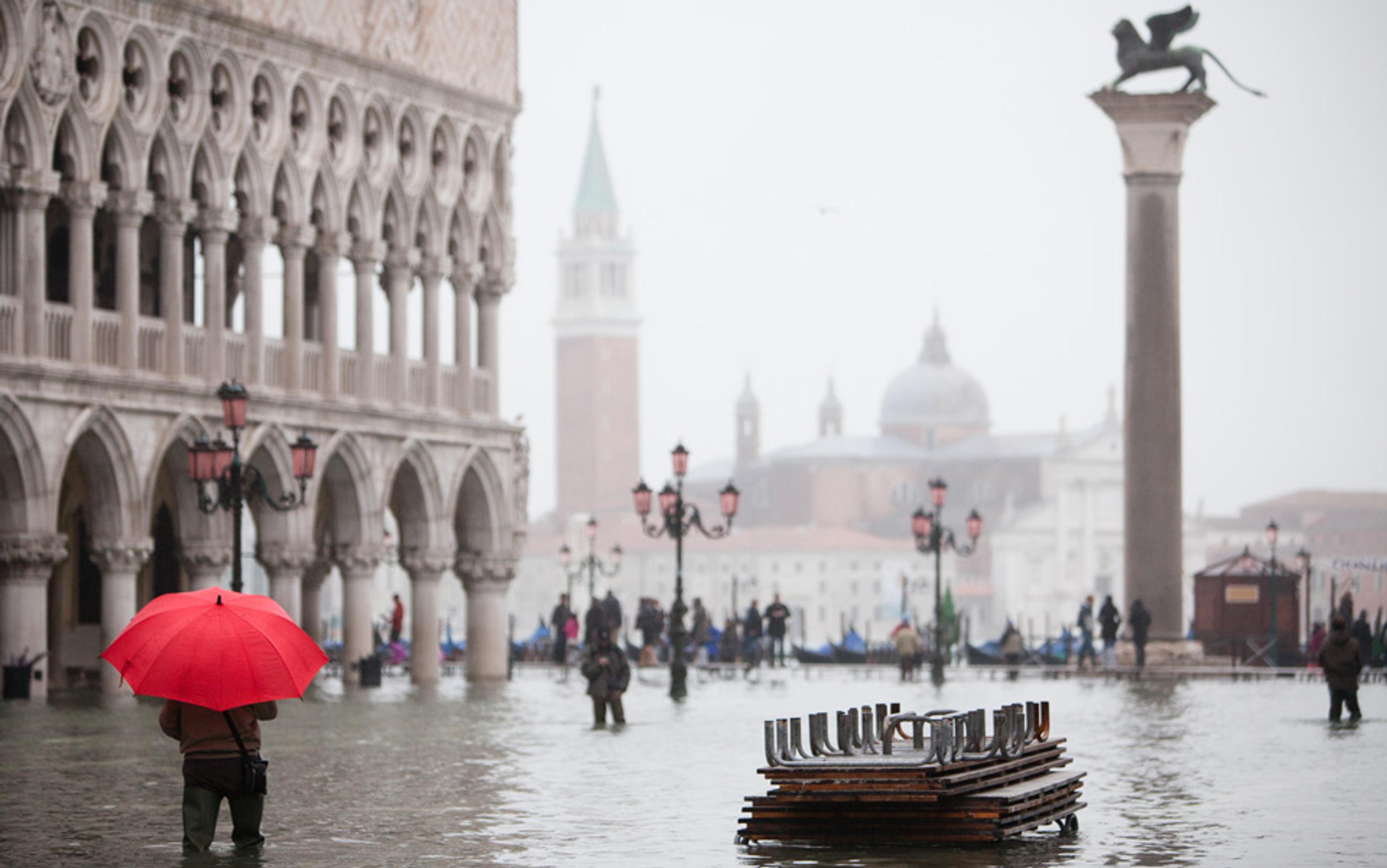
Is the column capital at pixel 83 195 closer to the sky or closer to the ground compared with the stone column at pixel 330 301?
closer to the sky

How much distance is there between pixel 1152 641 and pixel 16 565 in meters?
16.5

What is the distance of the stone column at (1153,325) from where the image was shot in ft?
124

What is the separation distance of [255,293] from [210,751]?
74.5 feet

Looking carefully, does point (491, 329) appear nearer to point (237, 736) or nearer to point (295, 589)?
point (295, 589)

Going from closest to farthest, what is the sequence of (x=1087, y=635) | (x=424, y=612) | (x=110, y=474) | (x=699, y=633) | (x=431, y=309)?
(x=110, y=474) → (x=431, y=309) → (x=424, y=612) → (x=1087, y=635) → (x=699, y=633)

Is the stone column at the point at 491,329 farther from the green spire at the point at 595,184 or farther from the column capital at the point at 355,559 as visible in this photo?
the green spire at the point at 595,184

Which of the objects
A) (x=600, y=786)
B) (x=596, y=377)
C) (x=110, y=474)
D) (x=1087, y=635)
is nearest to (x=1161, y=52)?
(x=1087, y=635)

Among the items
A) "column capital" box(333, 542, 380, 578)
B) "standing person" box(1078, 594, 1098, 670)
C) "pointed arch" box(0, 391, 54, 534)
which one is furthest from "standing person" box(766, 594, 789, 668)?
"pointed arch" box(0, 391, 54, 534)

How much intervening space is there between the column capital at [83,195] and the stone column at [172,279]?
1.72m

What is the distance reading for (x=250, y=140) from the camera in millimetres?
34688

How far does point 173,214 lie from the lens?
109 ft

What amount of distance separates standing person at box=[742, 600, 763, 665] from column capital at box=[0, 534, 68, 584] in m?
14.2

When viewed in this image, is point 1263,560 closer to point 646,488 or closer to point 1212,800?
point 646,488

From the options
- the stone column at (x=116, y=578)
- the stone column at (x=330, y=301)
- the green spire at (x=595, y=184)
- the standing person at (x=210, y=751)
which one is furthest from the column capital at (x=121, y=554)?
the green spire at (x=595, y=184)
